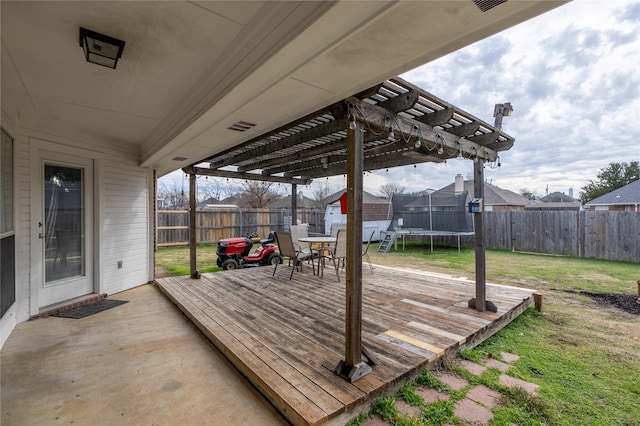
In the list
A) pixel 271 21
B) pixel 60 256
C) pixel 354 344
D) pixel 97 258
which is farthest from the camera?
pixel 97 258

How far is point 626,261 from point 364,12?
997 centimetres

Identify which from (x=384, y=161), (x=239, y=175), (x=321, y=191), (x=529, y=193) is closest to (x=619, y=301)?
(x=384, y=161)

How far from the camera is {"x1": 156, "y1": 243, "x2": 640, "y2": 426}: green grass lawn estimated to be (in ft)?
5.84

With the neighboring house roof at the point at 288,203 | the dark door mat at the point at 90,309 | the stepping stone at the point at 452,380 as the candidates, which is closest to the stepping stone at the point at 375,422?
the stepping stone at the point at 452,380

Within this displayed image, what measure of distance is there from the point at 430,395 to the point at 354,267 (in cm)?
105

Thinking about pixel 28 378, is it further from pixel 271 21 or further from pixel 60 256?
pixel 271 21

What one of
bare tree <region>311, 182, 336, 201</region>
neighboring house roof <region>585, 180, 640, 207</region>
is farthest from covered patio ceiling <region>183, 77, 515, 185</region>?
bare tree <region>311, 182, 336, 201</region>

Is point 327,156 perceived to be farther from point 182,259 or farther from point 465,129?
point 182,259

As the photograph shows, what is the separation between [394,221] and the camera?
10.9 metres

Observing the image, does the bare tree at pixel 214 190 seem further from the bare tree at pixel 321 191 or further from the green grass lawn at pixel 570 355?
the green grass lawn at pixel 570 355

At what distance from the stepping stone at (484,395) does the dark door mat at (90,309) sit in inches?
171

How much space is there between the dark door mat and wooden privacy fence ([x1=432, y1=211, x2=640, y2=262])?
10.8 metres

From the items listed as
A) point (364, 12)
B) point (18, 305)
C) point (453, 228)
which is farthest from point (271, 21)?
point (453, 228)

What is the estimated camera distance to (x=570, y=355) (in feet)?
8.32
